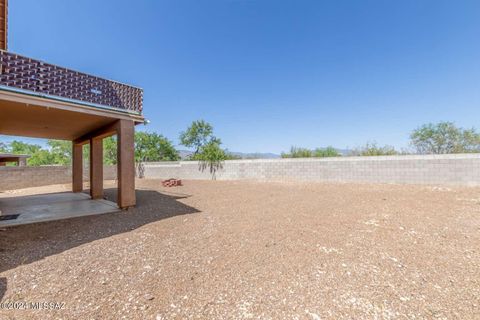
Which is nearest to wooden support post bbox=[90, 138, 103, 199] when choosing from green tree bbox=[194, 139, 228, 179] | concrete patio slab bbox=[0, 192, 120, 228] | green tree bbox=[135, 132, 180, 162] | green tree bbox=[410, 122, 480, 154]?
concrete patio slab bbox=[0, 192, 120, 228]

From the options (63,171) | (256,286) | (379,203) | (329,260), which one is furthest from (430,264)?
(63,171)

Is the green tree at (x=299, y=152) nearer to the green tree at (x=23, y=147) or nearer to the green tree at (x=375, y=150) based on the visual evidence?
the green tree at (x=375, y=150)

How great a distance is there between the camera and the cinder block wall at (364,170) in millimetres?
8422

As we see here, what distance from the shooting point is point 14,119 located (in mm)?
5656

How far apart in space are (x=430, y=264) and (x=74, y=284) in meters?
4.49

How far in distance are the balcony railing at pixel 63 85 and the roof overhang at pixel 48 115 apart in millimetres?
149

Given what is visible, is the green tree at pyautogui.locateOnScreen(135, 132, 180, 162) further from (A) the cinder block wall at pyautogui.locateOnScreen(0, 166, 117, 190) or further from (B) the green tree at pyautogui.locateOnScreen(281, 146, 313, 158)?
(B) the green tree at pyautogui.locateOnScreen(281, 146, 313, 158)

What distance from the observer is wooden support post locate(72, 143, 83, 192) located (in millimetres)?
9133

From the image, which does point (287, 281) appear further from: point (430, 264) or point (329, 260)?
point (430, 264)

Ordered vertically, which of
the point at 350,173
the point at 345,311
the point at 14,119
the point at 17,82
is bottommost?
the point at 345,311

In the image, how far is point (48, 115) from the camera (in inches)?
211

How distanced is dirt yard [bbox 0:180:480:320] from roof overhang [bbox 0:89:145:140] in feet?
9.06

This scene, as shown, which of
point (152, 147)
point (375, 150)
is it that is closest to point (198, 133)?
point (152, 147)

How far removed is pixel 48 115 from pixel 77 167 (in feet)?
15.9
